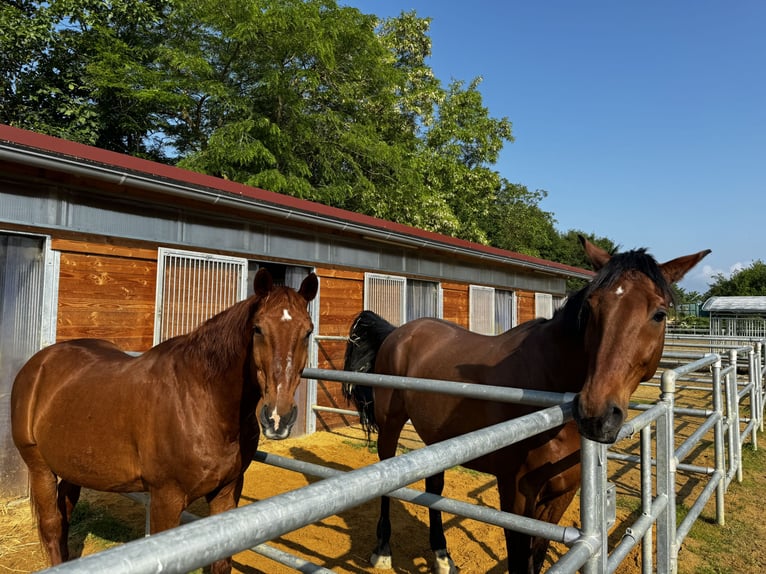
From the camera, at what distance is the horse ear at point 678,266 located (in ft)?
6.47

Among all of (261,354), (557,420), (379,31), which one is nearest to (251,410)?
(261,354)

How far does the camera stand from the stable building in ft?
12.5

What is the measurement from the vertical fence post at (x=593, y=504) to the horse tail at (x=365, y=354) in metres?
3.29

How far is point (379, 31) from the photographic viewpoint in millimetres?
23609

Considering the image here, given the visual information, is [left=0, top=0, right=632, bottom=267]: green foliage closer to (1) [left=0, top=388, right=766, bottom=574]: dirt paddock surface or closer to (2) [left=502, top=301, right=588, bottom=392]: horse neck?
(1) [left=0, top=388, right=766, bottom=574]: dirt paddock surface

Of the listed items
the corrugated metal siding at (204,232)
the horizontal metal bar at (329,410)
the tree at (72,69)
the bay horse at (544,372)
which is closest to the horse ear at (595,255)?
the bay horse at (544,372)

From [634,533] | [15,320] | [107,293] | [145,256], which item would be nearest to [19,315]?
[15,320]

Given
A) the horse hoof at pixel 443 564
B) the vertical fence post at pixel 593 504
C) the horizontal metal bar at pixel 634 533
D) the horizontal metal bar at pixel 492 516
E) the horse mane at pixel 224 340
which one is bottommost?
the horse hoof at pixel 443 564

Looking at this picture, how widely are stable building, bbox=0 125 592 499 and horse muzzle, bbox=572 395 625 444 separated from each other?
415 centimetres

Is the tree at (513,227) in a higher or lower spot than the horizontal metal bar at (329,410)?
higher

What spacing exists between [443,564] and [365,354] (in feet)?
7.03

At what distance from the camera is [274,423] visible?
1.84 meters

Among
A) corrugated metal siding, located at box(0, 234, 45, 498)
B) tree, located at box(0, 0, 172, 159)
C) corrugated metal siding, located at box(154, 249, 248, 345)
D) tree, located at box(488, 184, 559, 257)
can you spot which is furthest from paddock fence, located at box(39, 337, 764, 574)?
tree, located at box(488, 184, 559, 257)

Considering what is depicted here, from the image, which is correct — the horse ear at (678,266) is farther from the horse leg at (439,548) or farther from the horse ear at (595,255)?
the horse leg at (439,548)
